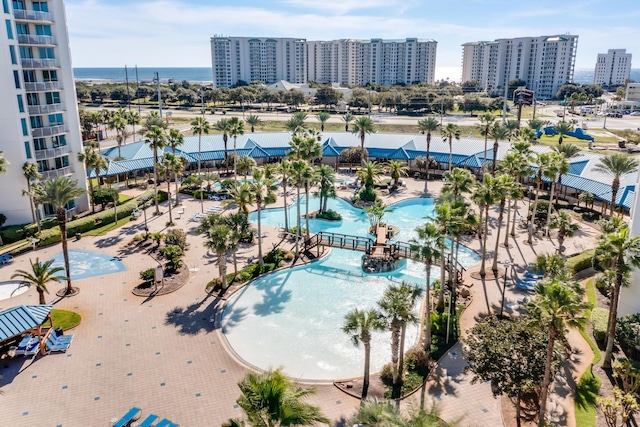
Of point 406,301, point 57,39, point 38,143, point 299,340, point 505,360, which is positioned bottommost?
point 299,340

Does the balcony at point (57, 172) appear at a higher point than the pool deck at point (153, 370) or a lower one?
higher

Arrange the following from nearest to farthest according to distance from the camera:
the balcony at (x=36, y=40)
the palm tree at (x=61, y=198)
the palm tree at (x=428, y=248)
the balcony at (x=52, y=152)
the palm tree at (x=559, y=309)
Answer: the palm tree at (x=559, y=309)
the palm tree at (x=428, y=248)
the palm tree at (x=61, y=198)
the balcony at (x=36, y=40)
the balcony at (x=52, y=152)

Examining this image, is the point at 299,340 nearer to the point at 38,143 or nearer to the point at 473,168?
the point at 38,143

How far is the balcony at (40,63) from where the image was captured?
48969 mm

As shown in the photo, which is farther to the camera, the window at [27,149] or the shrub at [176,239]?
the window at [27,149]

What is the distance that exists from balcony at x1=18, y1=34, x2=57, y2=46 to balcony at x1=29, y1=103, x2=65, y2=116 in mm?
6349

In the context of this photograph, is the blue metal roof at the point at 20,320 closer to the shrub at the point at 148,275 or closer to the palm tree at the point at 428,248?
the shrub at the point at 148,275

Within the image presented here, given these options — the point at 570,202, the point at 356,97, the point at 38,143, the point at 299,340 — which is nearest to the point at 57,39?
the point at 38,143

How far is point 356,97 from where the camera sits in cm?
15238

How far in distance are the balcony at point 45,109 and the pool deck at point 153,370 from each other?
1924 cm

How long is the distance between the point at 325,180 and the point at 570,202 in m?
30.9

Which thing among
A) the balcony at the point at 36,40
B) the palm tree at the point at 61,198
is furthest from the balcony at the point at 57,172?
the palm tree at the point at 61,198

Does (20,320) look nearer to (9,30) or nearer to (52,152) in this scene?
(52,152)

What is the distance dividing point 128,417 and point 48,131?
130 ft
